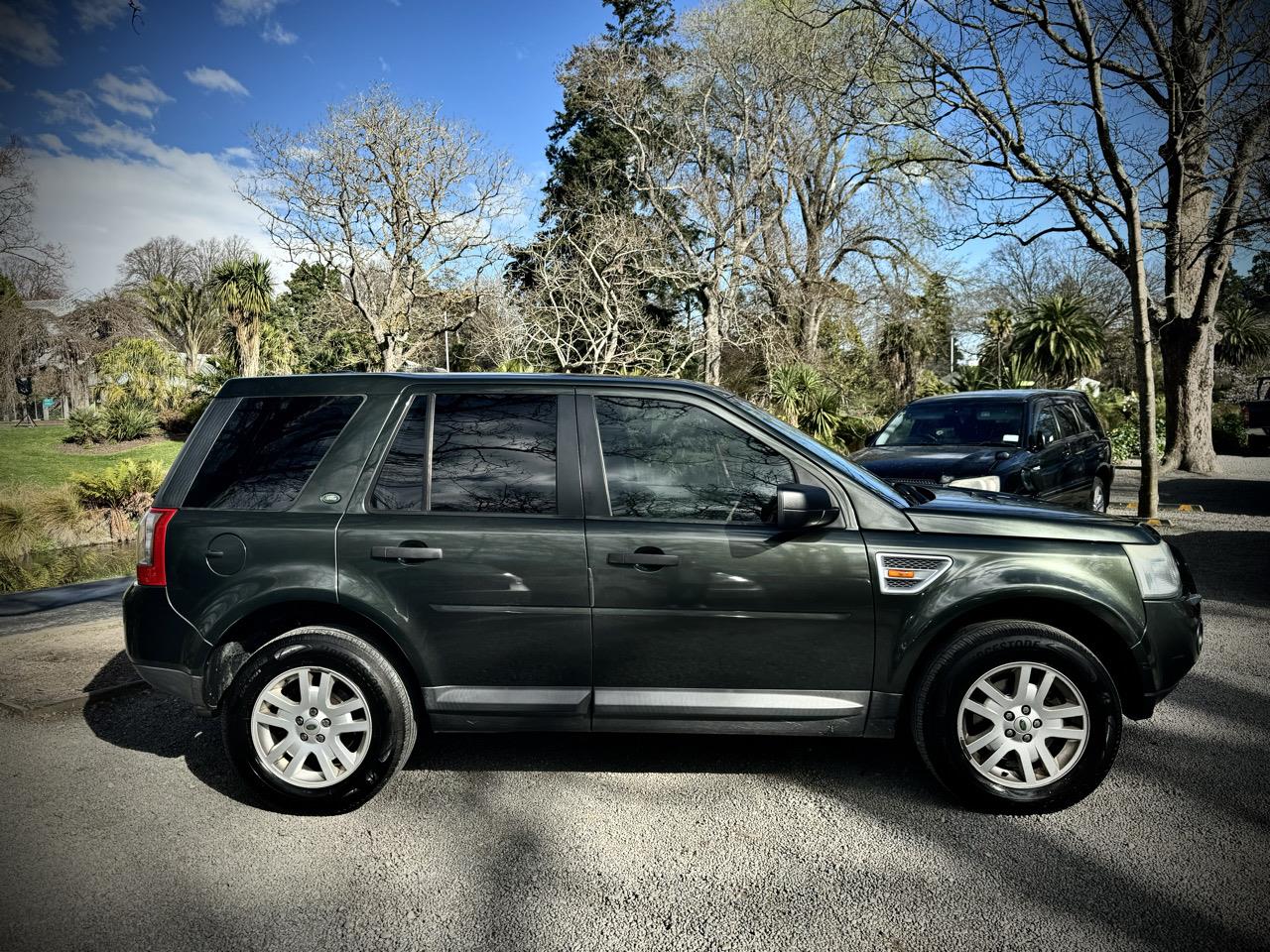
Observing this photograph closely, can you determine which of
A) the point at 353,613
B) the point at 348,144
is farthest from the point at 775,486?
the point at 348,144

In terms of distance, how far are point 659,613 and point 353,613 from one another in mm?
1337

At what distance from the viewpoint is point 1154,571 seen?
343cm

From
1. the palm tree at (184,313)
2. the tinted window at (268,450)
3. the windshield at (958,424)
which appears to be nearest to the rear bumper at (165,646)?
the tinted window at (268,450)

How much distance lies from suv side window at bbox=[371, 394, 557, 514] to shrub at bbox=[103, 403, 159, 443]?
26.7 m

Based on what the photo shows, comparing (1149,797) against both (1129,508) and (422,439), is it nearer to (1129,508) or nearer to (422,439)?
(422,439)

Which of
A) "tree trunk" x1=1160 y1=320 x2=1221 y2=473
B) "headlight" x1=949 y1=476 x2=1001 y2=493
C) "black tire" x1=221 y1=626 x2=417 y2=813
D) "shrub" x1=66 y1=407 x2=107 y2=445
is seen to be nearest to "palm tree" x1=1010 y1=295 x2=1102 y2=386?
"tree trunk" x1=1160 y1=320 x2=1221 y2=473

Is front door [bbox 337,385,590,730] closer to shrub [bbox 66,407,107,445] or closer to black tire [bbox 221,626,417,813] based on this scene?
black tire [bbox 221,626,417,813]

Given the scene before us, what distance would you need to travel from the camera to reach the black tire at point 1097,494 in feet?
32.1

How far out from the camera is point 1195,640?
11.3 ft

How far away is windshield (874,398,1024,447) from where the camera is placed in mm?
8617

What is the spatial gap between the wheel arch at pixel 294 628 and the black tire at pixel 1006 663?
7.27 ft

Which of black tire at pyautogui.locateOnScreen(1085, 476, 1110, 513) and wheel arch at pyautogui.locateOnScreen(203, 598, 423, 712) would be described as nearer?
wheel arch at pyautogui.locateOnScreen(203, 598, 423, 712)

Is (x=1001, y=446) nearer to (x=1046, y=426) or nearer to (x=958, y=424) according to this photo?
(x=958, y=424)

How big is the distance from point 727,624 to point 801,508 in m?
0.58
